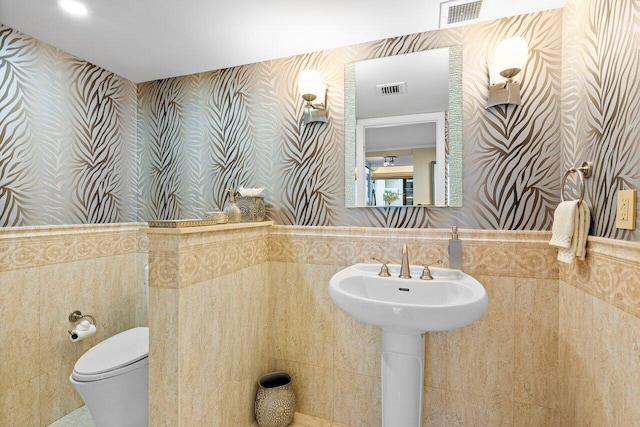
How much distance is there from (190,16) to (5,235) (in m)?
1.46

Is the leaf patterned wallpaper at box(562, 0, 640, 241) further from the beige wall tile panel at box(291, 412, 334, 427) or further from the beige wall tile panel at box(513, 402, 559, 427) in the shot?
the beige wall tile panel at box(291, 412, 334, 427)

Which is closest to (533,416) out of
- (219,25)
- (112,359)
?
(112,359)

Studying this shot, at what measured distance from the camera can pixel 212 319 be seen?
143 centimetres

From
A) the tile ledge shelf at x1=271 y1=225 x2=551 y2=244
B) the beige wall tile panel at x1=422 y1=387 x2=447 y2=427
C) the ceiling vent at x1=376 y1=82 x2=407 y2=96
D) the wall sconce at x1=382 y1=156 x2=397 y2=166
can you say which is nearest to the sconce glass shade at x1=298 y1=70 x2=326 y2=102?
the ceiling vent at x1=376 y1=82 x2=407 y2=96

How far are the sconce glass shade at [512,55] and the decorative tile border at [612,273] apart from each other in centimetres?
85

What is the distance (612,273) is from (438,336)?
82 centimetres

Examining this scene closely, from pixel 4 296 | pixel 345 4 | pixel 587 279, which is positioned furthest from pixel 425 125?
pixel 4 296

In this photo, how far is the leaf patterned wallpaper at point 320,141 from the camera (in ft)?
4.93

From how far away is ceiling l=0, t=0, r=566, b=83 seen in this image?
1.46 meters

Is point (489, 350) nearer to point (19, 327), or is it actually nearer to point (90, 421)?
point (90, 421)

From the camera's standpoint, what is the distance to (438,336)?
1.60 meters

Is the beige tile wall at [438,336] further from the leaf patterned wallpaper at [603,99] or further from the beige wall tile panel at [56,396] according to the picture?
the beige wall tile panel at [56,396]

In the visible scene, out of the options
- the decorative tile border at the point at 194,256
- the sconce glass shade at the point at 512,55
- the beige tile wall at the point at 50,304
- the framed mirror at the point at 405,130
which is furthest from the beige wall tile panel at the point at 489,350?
the beige tile wall at the point at 50,304

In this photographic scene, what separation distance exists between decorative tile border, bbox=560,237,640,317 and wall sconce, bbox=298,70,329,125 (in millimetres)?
1413
